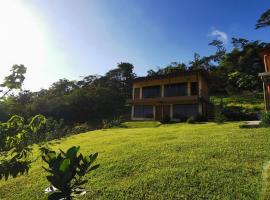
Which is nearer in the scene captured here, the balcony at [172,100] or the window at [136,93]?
the balcony at [172,100]

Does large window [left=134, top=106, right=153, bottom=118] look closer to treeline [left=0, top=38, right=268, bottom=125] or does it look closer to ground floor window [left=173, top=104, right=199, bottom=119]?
ground floor window [left=173, top=104, right=199, bottom=119]

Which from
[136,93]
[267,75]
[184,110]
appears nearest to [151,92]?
Result: [136,93]

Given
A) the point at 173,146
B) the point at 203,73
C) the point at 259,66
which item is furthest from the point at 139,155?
the point at 259,66

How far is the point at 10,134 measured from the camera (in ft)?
10.2

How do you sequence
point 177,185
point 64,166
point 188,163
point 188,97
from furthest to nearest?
point 188,97 < point 188,163 < point 177,185 < point 64,166

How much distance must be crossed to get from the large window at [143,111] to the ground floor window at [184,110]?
11.9 feet

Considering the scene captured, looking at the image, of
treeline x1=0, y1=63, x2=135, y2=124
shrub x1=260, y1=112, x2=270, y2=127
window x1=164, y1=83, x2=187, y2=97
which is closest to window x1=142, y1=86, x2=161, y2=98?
window x1=164, y1=83, x2=187, y2=97

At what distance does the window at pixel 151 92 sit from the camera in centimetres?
3483

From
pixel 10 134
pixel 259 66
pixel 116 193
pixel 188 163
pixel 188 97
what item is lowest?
pixel 116 193

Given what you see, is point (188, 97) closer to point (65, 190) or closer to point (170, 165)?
point (170, 165)

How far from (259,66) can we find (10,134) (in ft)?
160

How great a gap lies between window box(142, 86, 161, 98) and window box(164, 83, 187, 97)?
4.05 feet

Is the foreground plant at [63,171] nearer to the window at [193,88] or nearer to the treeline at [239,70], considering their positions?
the window at [193,88]

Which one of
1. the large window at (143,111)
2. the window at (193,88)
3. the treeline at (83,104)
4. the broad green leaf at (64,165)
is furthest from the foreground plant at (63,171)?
the treeline at (83,104)
